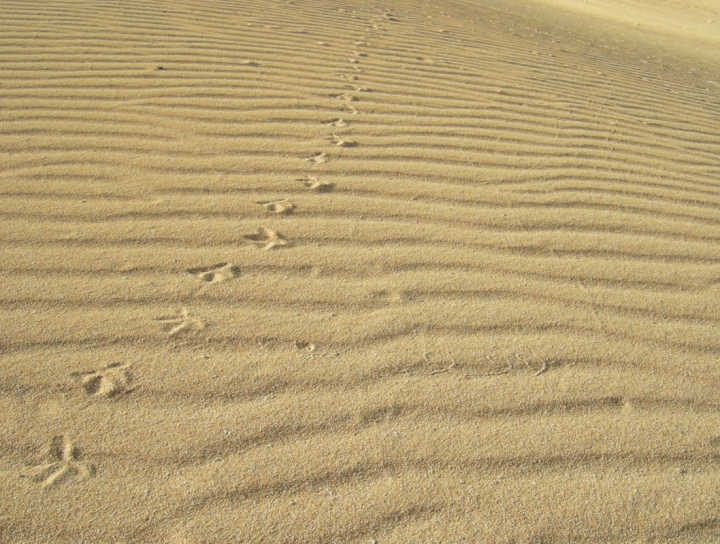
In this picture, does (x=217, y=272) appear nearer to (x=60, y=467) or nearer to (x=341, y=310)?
(x=341, y=310)

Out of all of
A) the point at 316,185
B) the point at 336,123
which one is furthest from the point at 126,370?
the point at 336,123

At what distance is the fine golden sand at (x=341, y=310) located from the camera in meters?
1.64

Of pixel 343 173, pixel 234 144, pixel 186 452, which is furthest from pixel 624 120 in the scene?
pixel 186 452

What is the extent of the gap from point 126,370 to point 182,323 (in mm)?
269

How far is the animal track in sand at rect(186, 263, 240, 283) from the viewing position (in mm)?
2377

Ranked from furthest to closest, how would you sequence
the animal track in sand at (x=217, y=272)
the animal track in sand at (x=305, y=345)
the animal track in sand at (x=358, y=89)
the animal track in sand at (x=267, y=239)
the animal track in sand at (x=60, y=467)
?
1. the animal track in sand at (x=358, y=89)
2. the animal track in sand at (x=267, y=239)
3. the animal track in sand at (x=217, y=272)
4. the animal track in sand at (x=305, y=345)
5. the animal track in sand at (x=60, y=467)

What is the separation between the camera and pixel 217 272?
2.41 meters

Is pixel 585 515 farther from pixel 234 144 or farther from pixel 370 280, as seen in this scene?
pixel 234 144

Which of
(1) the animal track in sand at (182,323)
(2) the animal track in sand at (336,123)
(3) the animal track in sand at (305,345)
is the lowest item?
(1) the animal track in sand at (182,323)

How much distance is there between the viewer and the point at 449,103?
4.31 metres

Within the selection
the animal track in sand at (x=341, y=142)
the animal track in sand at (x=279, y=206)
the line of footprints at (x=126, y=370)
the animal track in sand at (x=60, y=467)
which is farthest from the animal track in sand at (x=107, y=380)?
the animal track in sand at (x=341, y=142)

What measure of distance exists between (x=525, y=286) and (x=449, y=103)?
2177 millimetres

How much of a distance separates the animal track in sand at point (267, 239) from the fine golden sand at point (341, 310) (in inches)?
0.6

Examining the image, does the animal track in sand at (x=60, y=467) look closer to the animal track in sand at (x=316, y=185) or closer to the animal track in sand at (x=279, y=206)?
the animal track in sand at (x=279, y=206)
